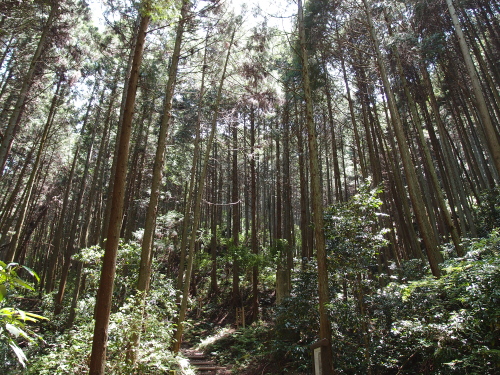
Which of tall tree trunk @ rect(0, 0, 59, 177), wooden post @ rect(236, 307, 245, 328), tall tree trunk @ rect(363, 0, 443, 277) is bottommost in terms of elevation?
wooden post @ rect(236, 307, 245, 328)

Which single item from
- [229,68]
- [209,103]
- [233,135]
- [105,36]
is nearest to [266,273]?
[233,135]

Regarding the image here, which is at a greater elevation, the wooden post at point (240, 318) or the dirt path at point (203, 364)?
the wooden post at point (240, 318)

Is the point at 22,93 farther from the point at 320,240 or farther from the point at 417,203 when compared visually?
the point at 417,203

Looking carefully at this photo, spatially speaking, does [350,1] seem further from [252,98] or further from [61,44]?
[61,44]

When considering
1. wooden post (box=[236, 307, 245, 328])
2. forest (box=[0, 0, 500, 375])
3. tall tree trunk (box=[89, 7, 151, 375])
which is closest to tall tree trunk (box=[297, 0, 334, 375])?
forest (box=[0, 0, 500, 375])

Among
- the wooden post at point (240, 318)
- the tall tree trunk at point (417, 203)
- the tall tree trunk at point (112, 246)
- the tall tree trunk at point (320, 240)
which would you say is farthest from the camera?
the wooden post at point (240, 318)

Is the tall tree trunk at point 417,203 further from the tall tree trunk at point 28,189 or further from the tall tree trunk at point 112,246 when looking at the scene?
the tall tree trunk at point 28,189

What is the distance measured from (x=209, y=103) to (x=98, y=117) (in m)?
6.37

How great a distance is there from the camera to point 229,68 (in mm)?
12570

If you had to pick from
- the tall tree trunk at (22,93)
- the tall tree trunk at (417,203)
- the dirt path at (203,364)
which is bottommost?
the dirt path at (203,364)

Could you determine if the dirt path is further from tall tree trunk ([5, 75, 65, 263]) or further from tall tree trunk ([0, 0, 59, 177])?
tall tree trunk ([0, 0, 59, 177])

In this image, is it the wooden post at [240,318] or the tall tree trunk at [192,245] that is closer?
the tall tree trunk at [192,245]

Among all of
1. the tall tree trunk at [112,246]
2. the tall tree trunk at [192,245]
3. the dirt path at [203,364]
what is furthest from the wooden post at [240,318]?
the tall tree trunk at [112,246]

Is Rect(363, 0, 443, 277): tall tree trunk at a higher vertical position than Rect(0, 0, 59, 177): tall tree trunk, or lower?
lower
